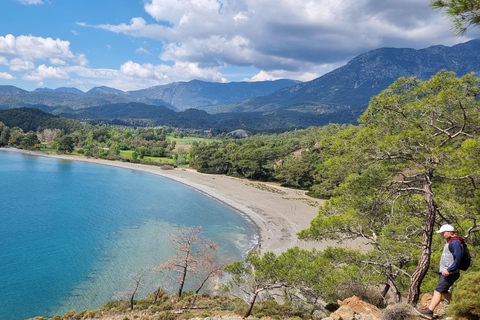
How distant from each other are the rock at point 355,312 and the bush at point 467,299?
95.6 inches

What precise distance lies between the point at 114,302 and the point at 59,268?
8.38 meters

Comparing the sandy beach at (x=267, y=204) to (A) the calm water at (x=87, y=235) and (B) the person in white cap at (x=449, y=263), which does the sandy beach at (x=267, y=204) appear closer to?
(A) the calm water at (x=87, y=235)

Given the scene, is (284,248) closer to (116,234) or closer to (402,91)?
(116,234)

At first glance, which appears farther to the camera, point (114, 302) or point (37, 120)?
point (37, 120)

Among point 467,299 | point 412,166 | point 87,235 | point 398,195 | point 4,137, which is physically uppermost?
point 412,166

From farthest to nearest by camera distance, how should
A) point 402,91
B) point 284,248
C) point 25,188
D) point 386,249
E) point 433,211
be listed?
point 25,188 → point 284,248 → point 402,91 → point 386,249 → point 433,211

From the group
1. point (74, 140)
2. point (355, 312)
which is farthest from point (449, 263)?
point (74, 140)

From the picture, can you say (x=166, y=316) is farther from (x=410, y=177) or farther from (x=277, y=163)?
(x=277, y=163)

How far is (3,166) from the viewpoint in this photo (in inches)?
2571

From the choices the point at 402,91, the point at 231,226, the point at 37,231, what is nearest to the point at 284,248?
the point at 231,226

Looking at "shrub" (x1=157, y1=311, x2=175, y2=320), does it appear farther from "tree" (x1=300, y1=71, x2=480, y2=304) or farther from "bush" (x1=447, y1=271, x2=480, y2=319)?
"bush" (x1=447, y1=271, x2=480, y2=319)

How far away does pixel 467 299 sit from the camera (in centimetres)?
525

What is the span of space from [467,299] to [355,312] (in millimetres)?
3350

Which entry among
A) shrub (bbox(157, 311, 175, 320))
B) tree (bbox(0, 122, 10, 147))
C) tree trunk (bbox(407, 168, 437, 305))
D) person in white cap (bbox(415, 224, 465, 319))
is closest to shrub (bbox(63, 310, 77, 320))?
shrub (bbox(157, 311, 175, 320))
